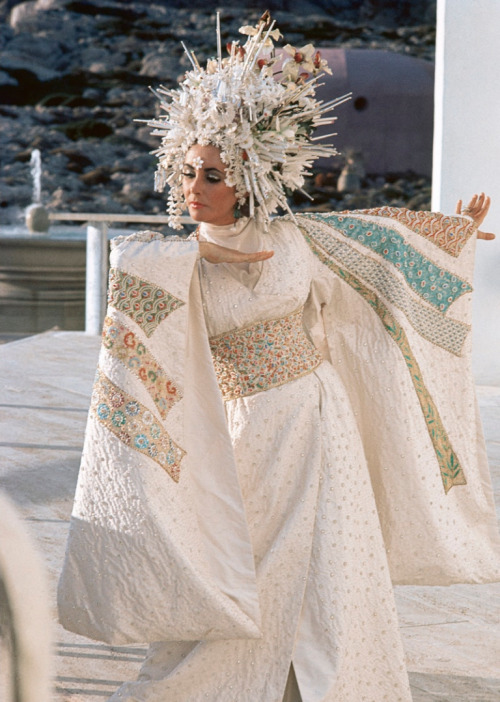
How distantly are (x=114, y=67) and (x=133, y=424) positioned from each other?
18137 millimetres

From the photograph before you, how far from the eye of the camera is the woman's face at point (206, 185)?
198 centimetres

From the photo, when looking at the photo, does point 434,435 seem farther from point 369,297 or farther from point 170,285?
point 170,285

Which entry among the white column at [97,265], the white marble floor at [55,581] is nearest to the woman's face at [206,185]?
the white marble floor at [55,581]

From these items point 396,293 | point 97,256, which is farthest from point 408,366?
point 97,256

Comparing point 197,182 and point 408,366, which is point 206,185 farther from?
point 408,366

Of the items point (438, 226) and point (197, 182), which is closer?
point (197, 182)

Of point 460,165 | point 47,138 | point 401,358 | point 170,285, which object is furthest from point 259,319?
point 47,138

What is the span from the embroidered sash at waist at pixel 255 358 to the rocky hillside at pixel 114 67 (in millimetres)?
16147

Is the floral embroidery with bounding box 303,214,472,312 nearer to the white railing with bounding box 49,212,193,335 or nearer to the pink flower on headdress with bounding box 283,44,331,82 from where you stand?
the pink flower on headdress with bounding box 283,44,331,82

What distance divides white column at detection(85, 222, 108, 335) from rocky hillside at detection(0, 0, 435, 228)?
10.7 m

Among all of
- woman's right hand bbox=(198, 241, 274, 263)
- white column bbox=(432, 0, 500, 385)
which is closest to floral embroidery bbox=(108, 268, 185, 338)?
woman's right hand bbox=(198, 241, 274, 263)

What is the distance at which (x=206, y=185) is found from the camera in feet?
6.53

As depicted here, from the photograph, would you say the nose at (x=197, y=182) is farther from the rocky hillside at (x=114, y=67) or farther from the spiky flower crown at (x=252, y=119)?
the rocky hillside at (x=114, y=67)

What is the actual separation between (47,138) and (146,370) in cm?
1711
